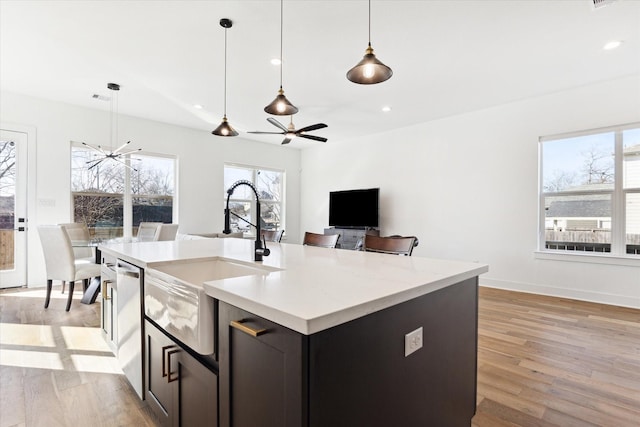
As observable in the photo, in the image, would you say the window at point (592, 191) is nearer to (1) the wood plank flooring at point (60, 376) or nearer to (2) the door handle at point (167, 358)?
(2) the door handle at point (167, 358)

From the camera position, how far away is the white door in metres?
4.49

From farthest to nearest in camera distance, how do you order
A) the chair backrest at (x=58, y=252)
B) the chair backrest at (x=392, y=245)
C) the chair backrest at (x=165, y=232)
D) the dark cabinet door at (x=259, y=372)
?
1. the chair backrest at (x=165, y=232)
2. the chair backrest at (x=58, y=252)
3. the chair backrest at (x=392, y=245)
4. the dark cabinet door at (x=259, y=372)

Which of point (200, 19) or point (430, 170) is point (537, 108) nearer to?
point (430, 170)

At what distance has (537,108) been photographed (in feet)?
14.8

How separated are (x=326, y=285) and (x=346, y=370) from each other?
0.30 metres

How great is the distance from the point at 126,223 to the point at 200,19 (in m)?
4.09

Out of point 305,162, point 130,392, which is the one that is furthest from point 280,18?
point 305,162

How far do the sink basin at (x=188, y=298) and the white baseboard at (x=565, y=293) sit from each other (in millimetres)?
4490

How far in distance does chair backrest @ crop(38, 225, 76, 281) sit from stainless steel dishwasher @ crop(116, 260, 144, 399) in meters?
2.06

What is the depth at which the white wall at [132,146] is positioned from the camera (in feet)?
15.2

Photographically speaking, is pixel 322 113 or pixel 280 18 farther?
pixel 322 113

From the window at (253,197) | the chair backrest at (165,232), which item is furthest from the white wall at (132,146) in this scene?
the chair backrest at (165,232)

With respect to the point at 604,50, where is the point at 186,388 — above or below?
below

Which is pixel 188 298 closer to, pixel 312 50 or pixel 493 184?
pixel 312 50
